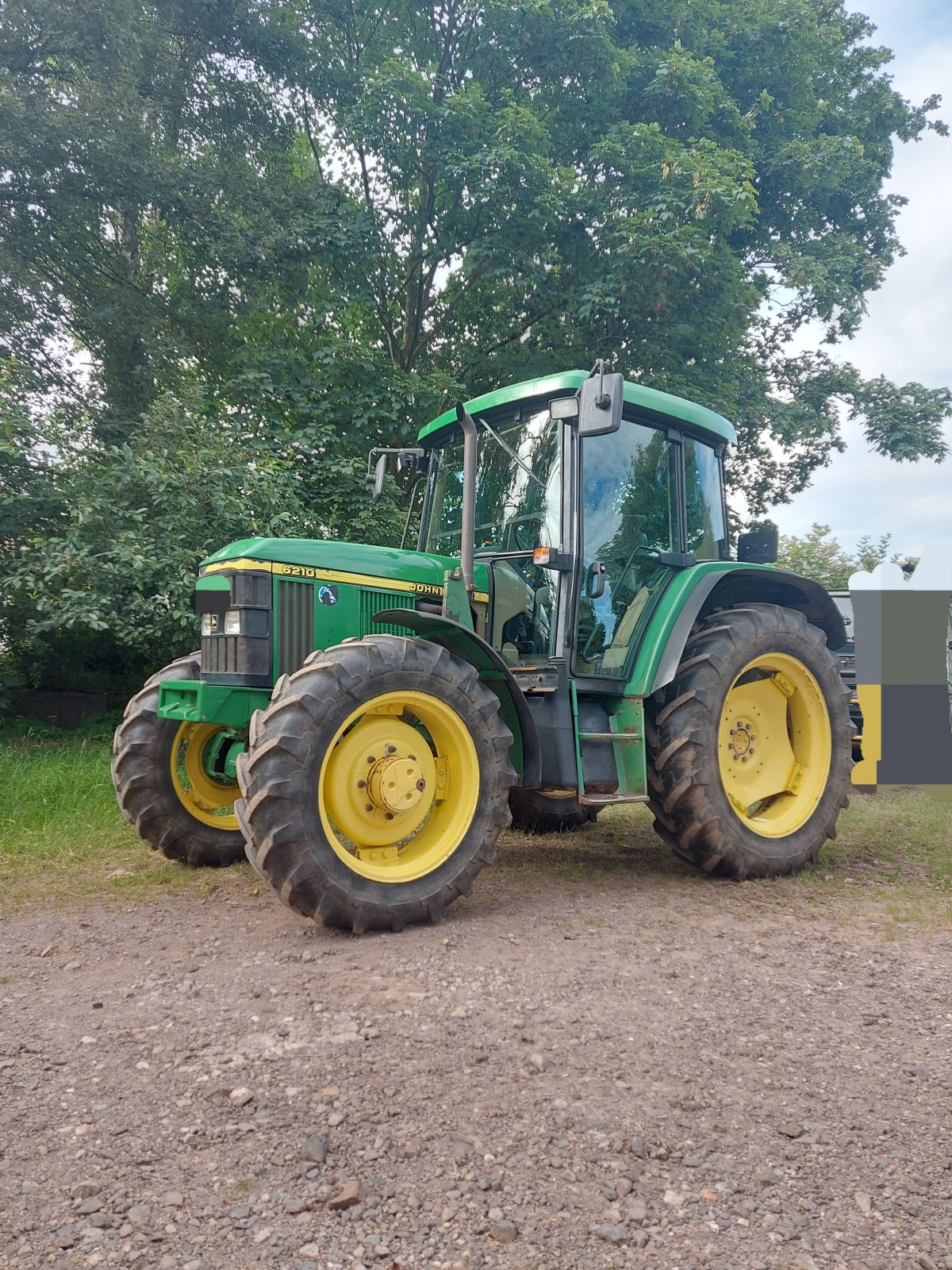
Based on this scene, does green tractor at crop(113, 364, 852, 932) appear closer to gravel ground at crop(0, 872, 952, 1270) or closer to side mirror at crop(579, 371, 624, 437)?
side mirror at crop(579, 371, 624, 437)

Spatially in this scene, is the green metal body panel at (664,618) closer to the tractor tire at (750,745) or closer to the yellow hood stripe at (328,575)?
the tractor tire at (750,745)

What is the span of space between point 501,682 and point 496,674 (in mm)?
Answer: 48

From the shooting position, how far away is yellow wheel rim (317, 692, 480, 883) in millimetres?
3768

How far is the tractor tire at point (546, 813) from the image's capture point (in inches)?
220

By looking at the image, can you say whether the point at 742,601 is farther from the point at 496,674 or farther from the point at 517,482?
the point at 496,674

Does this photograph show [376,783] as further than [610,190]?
No

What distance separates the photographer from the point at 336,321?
39.2 feet

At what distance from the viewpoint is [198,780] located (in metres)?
4.95

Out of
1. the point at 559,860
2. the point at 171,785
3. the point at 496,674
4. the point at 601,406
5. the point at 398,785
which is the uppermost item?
the point at 601,406

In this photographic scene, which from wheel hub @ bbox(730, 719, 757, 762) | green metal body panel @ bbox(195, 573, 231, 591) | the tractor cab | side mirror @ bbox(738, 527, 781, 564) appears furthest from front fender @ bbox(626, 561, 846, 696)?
green metal body panel @ bbox(195, 573, 231, 591)

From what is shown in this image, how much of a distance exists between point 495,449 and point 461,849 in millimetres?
2184

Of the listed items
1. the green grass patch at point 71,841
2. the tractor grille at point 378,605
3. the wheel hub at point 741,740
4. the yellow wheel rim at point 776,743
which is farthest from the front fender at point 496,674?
the green grass patch at point 71,841

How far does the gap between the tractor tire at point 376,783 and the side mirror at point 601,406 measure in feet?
4.22

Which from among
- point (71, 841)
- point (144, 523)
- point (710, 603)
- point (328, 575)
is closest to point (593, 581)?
point (710, 603)
